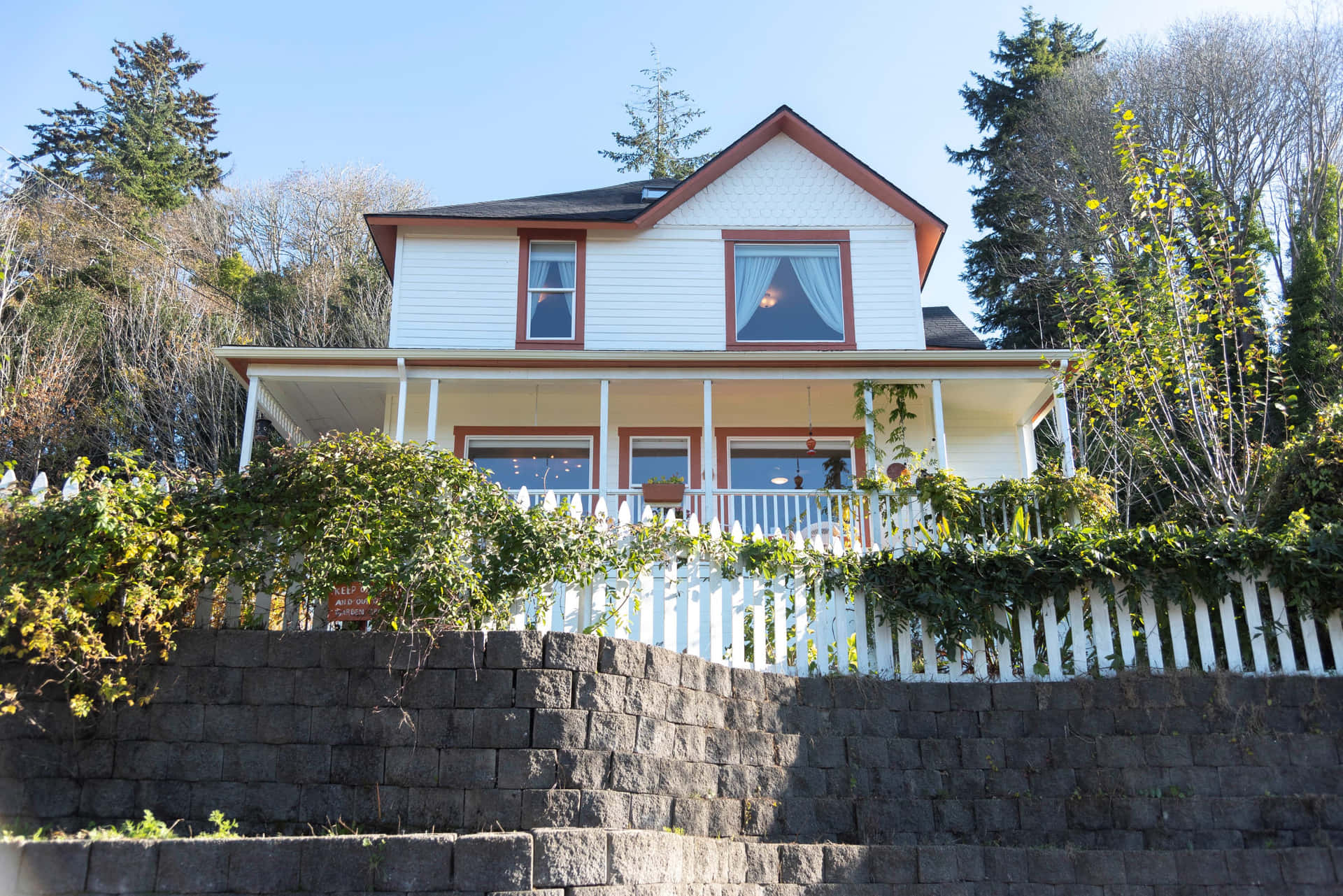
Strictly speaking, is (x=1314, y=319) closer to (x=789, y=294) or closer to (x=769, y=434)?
(x=789, y=294)

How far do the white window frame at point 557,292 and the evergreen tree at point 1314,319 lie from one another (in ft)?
35.6

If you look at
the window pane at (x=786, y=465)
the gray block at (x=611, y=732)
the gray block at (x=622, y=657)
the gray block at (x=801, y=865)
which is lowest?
the gray block at (x=801, y=865)

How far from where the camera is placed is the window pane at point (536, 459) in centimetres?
1270

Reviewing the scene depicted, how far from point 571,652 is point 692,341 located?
8.22 m

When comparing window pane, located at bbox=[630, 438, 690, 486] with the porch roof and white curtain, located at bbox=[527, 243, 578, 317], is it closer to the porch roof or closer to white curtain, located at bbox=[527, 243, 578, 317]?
the porch roof

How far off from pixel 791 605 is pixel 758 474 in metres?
6.23

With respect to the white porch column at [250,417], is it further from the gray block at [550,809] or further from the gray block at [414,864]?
the gray block at [414,864]

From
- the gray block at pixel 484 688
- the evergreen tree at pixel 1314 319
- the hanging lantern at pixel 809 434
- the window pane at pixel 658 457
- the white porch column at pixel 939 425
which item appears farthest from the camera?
the evergreen tree at pixel 1314 319

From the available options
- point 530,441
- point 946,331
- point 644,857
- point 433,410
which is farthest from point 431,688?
point 946,331

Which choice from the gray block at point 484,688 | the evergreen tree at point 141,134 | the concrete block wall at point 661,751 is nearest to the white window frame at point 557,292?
the concrete block wall at point 661,751

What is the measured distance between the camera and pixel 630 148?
1227 inches

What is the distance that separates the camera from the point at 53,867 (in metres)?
4.25

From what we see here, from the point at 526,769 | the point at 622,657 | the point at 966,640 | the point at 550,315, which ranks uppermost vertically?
the point at 550,315

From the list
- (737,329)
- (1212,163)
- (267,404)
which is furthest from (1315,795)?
(1212,163)
